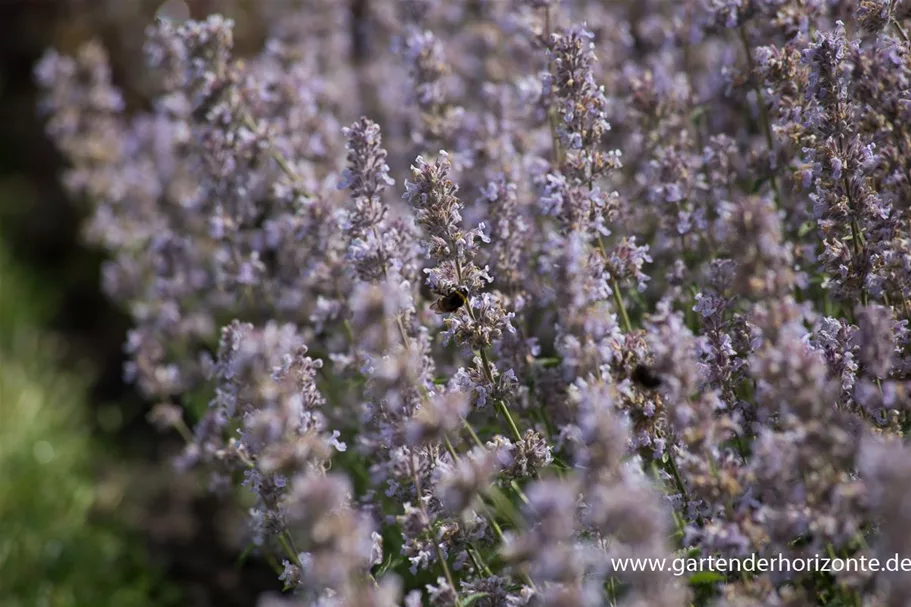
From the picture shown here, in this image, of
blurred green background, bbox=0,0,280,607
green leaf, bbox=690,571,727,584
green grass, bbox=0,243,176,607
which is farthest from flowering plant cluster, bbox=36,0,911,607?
green grass, bbox=0,243,176,607

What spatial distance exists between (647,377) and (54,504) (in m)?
4.02

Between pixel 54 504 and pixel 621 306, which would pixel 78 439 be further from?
pixel 621 306

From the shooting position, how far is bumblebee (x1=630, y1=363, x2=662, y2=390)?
266 cm

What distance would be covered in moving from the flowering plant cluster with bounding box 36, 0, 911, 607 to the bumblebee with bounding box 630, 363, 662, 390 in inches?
0.4

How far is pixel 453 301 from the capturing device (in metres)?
2.98

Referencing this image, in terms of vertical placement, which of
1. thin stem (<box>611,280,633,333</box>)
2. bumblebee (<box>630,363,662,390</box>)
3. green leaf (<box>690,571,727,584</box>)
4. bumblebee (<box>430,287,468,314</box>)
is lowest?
green leaf (<box>690,571,727,584</box>)

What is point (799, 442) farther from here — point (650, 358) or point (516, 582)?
point (516, 582)

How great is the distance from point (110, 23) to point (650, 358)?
843cm

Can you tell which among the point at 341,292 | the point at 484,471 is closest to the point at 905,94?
the point at 484,471

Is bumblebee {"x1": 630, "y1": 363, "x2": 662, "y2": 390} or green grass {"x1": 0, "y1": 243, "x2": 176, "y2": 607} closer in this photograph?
bumblebee {"x1": 630, "y1": 363, "x2": 662, "y2": 390}

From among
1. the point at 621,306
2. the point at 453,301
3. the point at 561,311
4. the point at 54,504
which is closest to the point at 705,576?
the point at 561,311

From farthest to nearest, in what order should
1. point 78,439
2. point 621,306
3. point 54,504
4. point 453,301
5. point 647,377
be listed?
point 78,439
point 54,504
point 621,306
point 453,301
point 647,377

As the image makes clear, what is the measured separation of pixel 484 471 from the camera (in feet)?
7.82

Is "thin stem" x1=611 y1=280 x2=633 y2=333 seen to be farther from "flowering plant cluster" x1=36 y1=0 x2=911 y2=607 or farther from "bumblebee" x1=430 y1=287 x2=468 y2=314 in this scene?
"bumblebee" x1=430 y1=287 x2=468 y2=314
